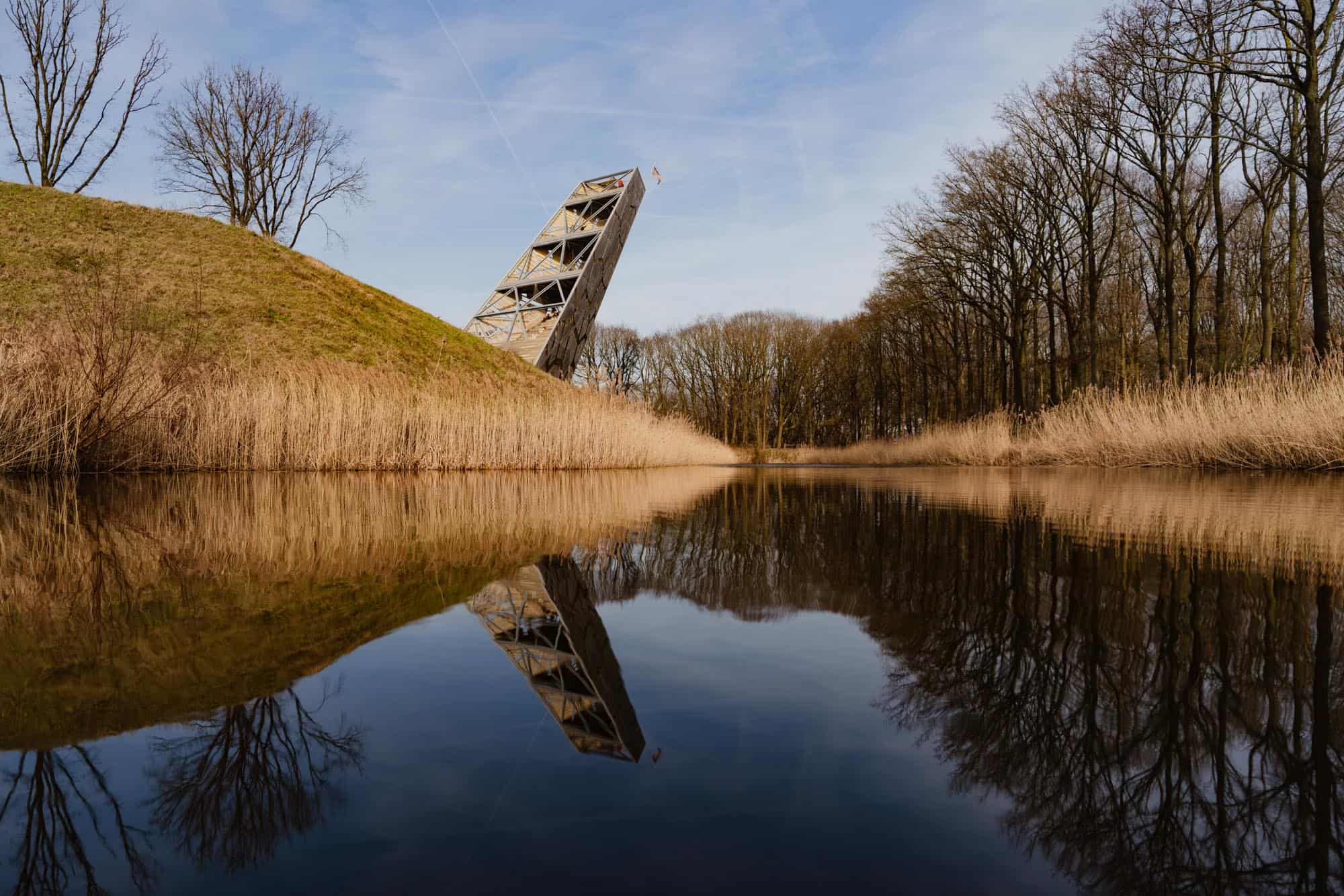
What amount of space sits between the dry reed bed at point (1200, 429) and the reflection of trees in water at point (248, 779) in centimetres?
944

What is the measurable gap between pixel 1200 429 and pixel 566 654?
410 inches

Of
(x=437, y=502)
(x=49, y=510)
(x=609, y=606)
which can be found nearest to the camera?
(x=609, y=606)

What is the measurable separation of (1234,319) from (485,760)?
30268 millimetres

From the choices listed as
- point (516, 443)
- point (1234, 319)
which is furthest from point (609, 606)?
point (1234, 319)

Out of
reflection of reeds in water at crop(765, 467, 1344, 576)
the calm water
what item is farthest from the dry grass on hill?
reflection of reeds in water at crop(765, 467, 1344, 576)

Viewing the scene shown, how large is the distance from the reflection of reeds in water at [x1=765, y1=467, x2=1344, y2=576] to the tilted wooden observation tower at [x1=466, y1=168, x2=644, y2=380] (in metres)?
14.9

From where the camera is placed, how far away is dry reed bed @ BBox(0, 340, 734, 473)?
6.32 m

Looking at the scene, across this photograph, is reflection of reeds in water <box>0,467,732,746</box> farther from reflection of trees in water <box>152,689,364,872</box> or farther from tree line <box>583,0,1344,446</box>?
tree line <box>583,0,1344,446</box>

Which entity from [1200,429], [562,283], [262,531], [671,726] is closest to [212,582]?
[262,531]

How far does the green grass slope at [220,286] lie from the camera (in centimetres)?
1341

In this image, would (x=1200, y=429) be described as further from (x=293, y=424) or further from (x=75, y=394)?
(x=75, y=394)

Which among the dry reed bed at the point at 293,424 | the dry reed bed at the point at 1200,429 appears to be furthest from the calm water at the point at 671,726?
the dry reed bed at the point at 1200,429

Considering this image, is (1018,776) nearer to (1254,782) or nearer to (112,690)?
(1254,782)

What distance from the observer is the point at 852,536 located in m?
3.25
